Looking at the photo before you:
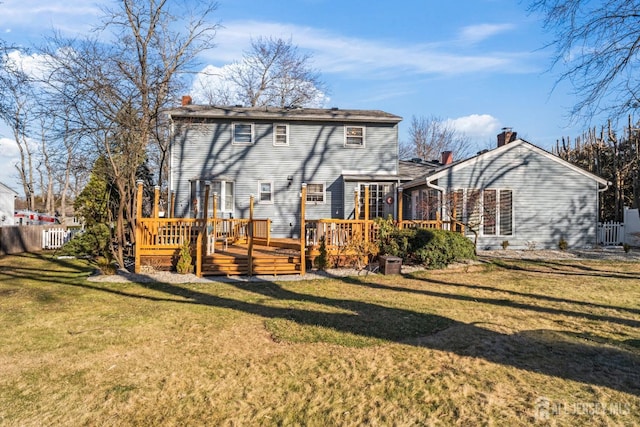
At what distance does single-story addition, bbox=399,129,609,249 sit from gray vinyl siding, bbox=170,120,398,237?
361 cm

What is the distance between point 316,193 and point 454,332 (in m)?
12.9

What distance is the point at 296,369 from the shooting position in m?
4.31

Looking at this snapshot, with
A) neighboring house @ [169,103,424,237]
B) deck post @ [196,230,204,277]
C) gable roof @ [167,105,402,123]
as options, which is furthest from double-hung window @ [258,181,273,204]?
deck post @ [196,230,204,277]

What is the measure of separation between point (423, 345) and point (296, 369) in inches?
67.9

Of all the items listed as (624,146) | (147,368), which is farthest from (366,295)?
(624,146)

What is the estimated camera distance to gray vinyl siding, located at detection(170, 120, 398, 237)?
695 inches

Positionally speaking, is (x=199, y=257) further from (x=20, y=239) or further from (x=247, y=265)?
(x=20, y=239)

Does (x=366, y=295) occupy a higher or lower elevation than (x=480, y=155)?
lower

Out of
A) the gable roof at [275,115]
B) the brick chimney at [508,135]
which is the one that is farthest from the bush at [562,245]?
the gable roof at [275,115]

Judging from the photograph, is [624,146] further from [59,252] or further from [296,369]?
[59,252]

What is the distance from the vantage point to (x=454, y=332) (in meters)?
5.58

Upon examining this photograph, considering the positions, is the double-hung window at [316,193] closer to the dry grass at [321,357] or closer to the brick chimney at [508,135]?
the brick chimney at [508,135]

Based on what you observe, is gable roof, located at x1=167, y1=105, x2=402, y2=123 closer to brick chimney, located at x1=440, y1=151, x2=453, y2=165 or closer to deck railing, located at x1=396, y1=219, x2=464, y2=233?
brick chimney, located at x1=440, y1=151, x2=453, y2=165

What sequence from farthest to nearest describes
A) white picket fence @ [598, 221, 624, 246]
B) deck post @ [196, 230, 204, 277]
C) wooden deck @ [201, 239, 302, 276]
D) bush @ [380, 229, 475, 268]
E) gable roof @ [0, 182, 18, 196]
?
gable roof @ [0, 182, 18, 196] < white picket fence @ [598, 221, 624, 246] < bush @ [380, 229, 475, 268] < wooden deck @ [201, 239, 302, 276] < deck post @ [196, 230, 204, 277]
